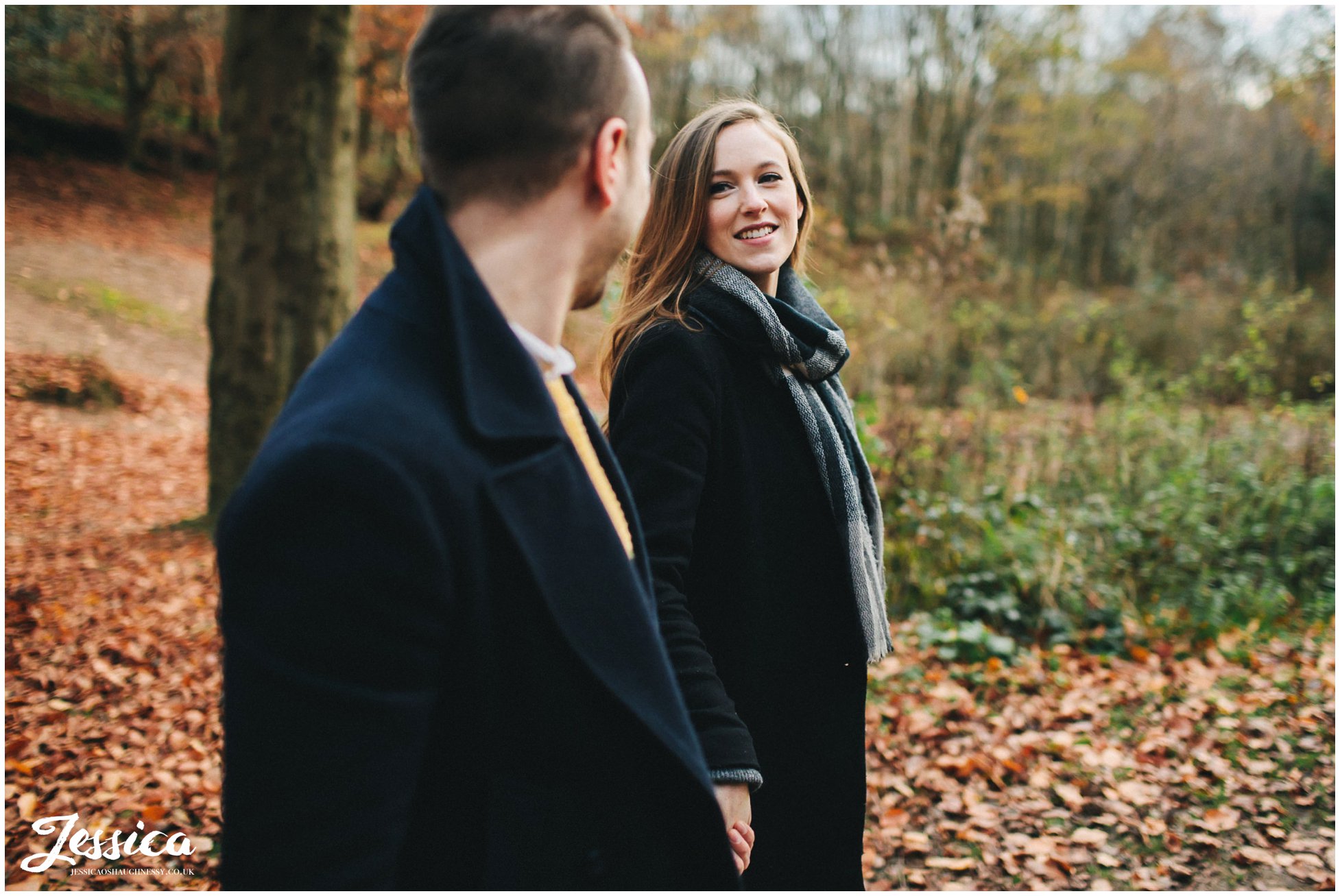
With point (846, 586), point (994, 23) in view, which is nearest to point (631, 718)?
point (846, 586)

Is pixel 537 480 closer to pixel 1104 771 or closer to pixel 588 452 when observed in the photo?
pixel 588 452

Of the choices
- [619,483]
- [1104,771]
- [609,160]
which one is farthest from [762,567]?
[1104,771]

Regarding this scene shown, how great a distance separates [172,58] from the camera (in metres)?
19.6

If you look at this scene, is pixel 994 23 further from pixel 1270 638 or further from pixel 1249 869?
pixel 1249 869

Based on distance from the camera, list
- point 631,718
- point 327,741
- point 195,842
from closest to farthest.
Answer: point 327,741 → point 631,718 → point 195,842

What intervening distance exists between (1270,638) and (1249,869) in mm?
2562

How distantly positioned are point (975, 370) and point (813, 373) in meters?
7.18

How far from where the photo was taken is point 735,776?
5.14 ft

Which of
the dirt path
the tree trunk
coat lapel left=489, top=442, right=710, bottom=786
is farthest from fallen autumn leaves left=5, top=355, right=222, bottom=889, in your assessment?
the dirt path

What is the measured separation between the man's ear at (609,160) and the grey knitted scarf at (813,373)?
0.73 meters

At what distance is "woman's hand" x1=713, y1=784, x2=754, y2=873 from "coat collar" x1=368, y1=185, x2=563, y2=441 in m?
0.80

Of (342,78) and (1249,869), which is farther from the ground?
(342,78)

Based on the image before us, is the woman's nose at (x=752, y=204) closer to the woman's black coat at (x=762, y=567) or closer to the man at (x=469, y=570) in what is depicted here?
the woman's black coat at (x=762, y=567)

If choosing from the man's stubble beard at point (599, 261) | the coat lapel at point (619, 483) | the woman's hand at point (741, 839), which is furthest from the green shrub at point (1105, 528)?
the man's stubble beard at point (599, 261)
